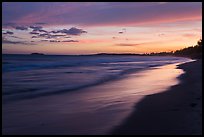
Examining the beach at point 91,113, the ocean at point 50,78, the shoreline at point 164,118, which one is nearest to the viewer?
the shoreline at point 164,118

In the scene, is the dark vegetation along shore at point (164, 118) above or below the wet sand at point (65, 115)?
below

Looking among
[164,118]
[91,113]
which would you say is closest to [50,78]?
[91,113]

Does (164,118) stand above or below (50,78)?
below

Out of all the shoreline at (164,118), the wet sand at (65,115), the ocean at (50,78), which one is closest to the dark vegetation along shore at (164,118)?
the shoreline at (164,118)

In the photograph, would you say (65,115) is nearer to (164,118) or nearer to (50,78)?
(164,118)

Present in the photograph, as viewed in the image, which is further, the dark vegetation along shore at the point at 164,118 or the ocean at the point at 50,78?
the ocean at the point at 50,78

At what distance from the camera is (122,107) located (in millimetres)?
10648

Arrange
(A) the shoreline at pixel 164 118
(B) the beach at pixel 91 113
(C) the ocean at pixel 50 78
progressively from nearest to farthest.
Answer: (A) the shoreline at pixel 164 118 < (B) the beach at pixel 91 113 < (C) the ocean at pixel 50 78

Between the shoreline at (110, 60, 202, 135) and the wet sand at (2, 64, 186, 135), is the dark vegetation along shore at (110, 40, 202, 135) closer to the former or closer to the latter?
the shoreline at (110, 60, 202, 135)

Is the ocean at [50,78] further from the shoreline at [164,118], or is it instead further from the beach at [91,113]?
the shoreline at [164,118]

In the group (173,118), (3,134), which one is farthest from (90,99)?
(3,134)

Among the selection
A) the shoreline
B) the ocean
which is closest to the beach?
the shoreline

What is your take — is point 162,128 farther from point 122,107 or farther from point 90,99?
point 90,99

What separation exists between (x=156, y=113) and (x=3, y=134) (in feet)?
13.5
